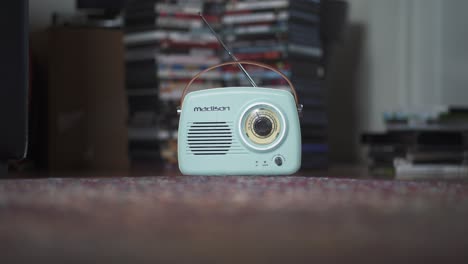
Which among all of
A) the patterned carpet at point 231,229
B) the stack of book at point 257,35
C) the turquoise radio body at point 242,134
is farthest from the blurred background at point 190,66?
the patterned carpet at point 231,229

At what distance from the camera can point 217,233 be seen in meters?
0.28

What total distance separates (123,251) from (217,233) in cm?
5

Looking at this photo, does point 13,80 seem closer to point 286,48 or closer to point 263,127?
point 263,127

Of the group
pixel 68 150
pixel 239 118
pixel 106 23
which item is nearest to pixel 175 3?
pixel 106 23

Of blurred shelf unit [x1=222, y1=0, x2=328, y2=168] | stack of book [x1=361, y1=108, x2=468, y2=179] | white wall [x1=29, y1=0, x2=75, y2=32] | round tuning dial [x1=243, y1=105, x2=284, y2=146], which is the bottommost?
stack of book [x1=361, y1=108, x2=468, y2=179]

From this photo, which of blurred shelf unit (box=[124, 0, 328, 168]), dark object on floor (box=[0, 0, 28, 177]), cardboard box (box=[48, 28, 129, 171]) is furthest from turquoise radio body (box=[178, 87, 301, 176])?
cardboard box (box=[48, 28, 129, 171])

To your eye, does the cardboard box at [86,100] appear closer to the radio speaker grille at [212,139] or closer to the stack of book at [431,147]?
the stack of book at [431,147]

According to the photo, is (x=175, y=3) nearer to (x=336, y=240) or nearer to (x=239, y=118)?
(x=239, y=118)

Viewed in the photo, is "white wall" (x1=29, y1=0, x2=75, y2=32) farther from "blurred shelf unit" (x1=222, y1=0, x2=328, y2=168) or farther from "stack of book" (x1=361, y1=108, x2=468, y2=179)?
"stack of book" (x1=361, y1=108, x2=468, y2=179)

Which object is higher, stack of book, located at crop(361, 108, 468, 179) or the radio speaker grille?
the radio speaker grille

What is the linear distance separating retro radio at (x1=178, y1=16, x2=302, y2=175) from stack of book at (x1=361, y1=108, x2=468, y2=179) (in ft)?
1.83

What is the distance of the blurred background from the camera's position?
1520mm

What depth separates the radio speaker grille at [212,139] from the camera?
29.3 inches

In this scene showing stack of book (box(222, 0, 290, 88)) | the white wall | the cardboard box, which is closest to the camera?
stack of book (box(222, 0, 290, 88))
